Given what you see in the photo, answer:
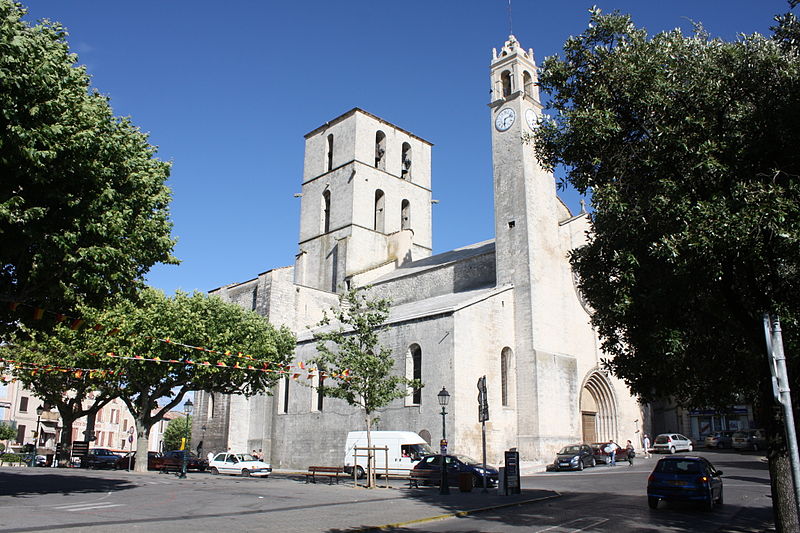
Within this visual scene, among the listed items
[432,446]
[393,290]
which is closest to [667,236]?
[432,446]

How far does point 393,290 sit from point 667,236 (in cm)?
3222

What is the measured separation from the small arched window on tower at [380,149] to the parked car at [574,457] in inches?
1126

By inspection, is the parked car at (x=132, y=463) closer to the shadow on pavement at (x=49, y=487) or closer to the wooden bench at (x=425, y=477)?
the shadow on pavement at (x=49, y=487)

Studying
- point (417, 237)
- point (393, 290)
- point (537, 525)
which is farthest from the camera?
point (417, 237)

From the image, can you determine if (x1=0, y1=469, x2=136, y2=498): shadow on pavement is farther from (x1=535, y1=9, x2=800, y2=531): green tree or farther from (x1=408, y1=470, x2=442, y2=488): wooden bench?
(x1=535, y1=9, x2=800, y2=531): green tree

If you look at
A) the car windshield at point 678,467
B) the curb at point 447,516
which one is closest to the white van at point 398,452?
the curb at point 447,516

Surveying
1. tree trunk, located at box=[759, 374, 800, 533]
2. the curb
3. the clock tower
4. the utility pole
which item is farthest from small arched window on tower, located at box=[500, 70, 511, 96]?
the utility pole

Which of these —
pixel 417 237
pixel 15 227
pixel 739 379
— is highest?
pixel 417 237

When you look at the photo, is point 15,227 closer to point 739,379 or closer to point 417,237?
point 739,379

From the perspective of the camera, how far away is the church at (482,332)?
29938 millimetres

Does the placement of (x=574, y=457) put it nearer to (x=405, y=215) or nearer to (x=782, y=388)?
(x=782, y=388)

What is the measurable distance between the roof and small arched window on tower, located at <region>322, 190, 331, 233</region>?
7742mm

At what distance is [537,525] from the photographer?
11.9 meters

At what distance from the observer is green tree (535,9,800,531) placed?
30.6 ft
